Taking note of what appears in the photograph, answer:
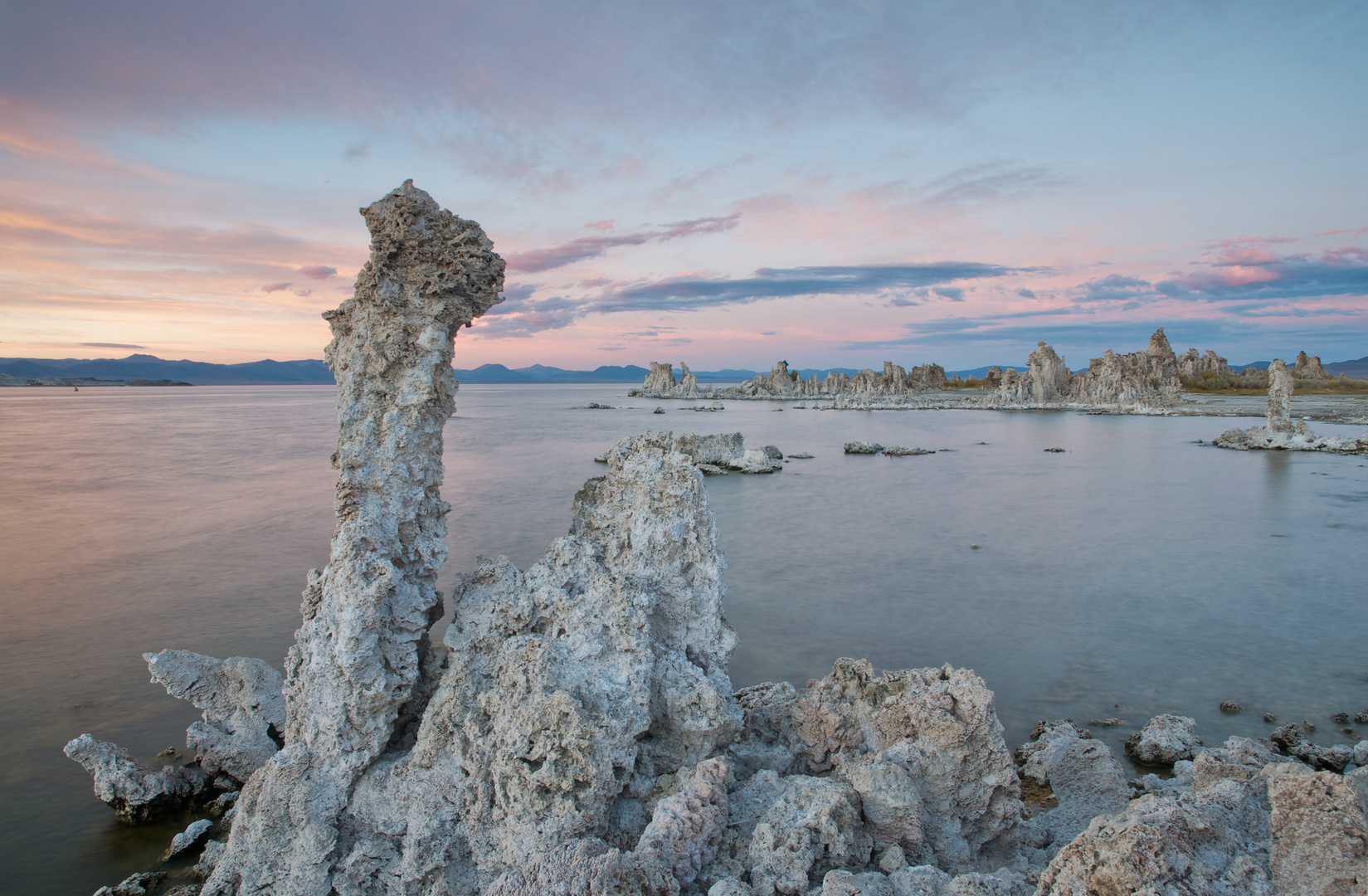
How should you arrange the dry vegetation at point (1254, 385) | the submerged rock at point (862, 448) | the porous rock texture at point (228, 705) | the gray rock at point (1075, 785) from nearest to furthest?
the gray rock at point (1075, 785) < the porous rock texture at point (228, 705) < the submerged rock at point (862, 448) < the dry vegetation at point (1254, 385)

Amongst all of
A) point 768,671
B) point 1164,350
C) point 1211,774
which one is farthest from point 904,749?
point 1164,350

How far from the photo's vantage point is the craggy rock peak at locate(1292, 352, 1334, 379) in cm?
8847

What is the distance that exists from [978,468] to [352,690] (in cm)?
2750

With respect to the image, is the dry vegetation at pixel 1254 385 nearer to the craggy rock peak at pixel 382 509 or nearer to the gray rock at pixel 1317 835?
the gray rock at pixel 1317 835

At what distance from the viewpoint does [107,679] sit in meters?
7.83

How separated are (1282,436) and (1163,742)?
35.5 meters

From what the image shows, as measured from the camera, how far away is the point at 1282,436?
3272cm

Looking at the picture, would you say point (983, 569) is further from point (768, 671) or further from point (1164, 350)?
point (1164, 350)

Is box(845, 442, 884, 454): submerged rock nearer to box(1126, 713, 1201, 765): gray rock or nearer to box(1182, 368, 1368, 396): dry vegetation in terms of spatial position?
box(1126, 713, 1201, 765): gray rock

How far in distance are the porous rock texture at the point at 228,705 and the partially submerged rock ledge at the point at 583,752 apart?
2cm

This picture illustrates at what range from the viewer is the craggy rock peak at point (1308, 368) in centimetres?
8847

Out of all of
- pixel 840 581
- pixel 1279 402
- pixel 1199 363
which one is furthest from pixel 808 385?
pixel 840 581

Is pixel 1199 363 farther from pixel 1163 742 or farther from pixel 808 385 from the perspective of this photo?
pixel 1163 742

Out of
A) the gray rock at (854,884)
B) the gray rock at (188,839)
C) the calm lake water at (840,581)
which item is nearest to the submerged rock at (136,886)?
the gray rock at (188,839)
